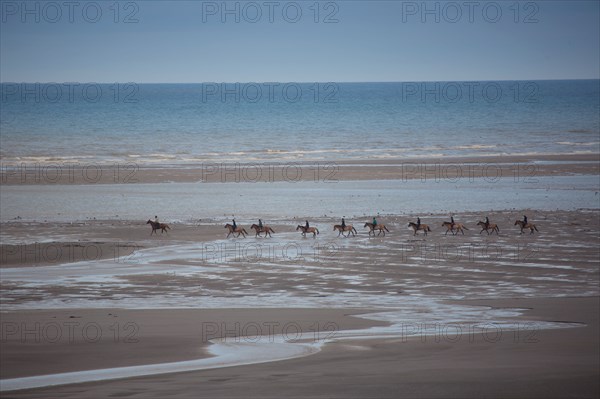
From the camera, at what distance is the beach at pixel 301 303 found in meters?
8.33

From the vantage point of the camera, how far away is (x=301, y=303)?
1293 cm

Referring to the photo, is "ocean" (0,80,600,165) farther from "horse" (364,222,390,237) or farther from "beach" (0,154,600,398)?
"horse" (364,222,390,237)

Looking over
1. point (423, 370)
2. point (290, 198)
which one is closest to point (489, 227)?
point (290, 198)

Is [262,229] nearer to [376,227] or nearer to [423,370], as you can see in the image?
[376,227]

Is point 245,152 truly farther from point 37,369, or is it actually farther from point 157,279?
point 37,369

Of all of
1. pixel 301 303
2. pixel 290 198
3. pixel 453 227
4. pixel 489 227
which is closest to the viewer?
pixel 301 303

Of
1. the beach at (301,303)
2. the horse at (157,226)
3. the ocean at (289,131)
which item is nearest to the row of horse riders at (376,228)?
the horse at (157,226)

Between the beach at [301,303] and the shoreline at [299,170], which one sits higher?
the shoreline at [299,170]

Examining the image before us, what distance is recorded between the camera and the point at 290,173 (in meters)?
37.3

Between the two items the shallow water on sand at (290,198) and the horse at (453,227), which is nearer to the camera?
the horse at (453,227)

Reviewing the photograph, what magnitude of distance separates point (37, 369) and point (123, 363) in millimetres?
938

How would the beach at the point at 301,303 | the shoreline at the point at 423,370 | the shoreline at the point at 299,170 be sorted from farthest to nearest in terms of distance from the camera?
the shoreline at the point at 299,170 → the beach at the point at 301,303 → the shoreline at the point at 423,370

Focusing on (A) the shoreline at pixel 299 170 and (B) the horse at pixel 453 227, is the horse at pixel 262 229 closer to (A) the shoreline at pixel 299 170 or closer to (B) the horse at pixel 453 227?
(B) the horse at pixel 453 227

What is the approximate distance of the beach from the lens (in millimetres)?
8328
